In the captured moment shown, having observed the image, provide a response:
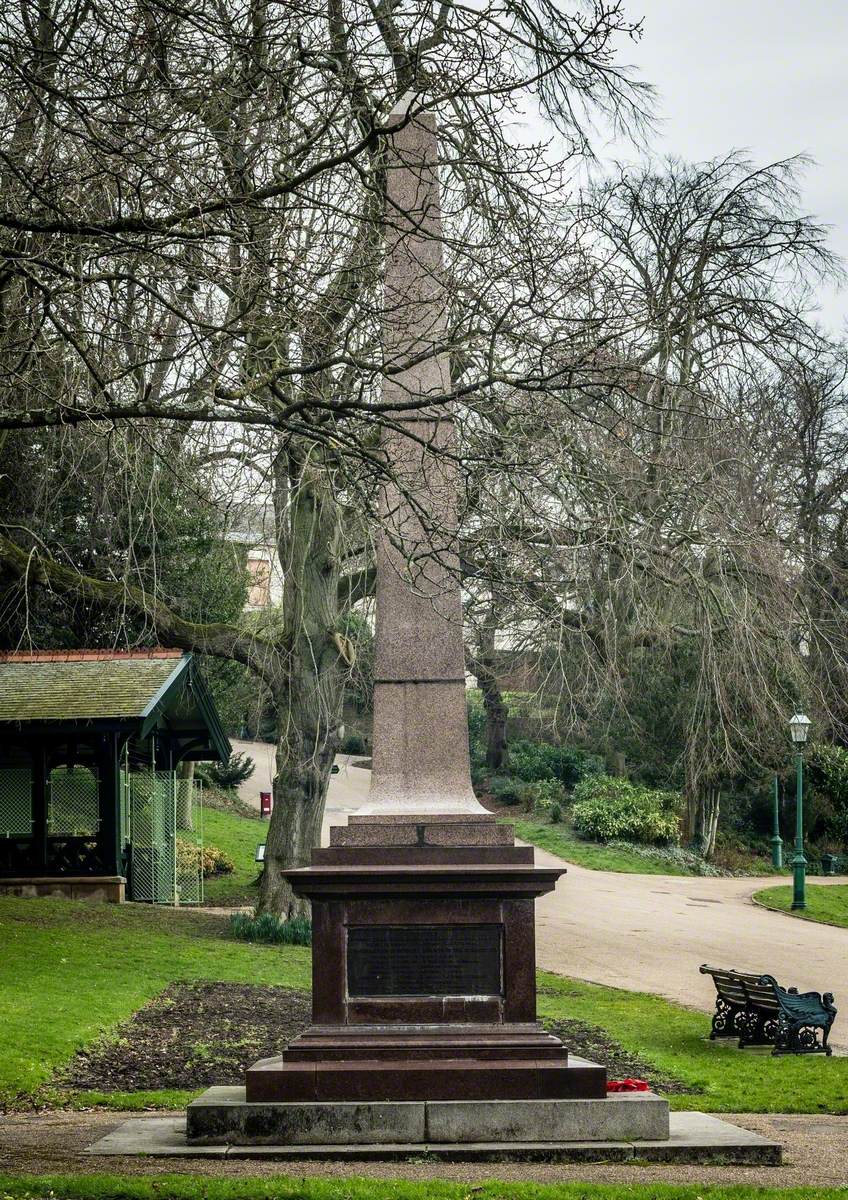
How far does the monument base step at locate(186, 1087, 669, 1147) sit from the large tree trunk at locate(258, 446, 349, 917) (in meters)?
11.1

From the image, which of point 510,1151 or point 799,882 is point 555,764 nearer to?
point 799,882

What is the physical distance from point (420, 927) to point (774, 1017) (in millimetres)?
6025

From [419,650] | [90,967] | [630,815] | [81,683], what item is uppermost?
[419,650]

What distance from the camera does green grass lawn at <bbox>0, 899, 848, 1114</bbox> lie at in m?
11.5

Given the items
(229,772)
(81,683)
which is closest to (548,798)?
(229,772)

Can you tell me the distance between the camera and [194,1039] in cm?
1351

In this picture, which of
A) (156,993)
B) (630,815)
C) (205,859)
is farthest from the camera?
(630,815)

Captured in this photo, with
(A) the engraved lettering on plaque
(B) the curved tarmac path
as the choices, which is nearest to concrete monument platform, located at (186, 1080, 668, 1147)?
(A) the engraved lettering on plaque

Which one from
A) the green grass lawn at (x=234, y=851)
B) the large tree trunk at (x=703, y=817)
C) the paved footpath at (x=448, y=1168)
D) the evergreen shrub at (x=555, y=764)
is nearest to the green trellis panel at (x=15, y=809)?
the green grass lawn at (x=234, y=851)

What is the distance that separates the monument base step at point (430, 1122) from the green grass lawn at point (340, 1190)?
3.63ft

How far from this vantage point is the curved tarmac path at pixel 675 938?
18.8 metres

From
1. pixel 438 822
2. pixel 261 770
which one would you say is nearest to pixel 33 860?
pixel 438 822

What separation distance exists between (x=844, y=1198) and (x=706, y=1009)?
9997 millimetres

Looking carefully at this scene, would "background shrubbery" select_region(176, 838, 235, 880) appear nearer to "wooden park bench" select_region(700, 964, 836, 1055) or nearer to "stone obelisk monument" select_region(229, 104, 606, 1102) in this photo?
"wooden park bench" select_region(700, 964, 836, 1055)
